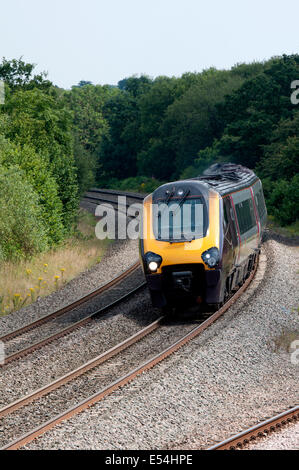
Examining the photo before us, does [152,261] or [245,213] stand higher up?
[245,213]

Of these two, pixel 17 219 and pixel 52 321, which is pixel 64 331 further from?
pixel 17 219

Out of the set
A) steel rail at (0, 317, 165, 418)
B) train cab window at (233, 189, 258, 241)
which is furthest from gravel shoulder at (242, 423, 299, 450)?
train cab window at (233, 189, 258, 241)

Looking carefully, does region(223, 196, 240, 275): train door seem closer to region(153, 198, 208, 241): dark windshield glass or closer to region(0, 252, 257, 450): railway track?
region(153, 198, 208, 241): dark windshield glass

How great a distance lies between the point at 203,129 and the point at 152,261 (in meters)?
53.0

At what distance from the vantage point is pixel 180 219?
50.0 feet

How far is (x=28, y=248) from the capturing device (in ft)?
81.4

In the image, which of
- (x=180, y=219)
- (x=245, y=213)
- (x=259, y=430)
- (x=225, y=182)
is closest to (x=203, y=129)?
(x=245, y=213)

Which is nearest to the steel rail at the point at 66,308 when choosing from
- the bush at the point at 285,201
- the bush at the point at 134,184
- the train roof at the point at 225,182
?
→ the train roof at the point at 225,182

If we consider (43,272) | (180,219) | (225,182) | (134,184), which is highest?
(225,182)

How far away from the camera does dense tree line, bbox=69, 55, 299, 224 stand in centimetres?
4094

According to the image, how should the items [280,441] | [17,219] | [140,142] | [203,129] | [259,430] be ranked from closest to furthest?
[280,441], [259,430], [17,219], [203,129], [140,142]

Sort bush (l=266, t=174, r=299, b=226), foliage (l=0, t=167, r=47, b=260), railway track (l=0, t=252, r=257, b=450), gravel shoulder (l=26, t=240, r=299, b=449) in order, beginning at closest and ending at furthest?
1. gravel shoulder (l=26, t=240, r=299, b=449)
2. railway track (l=0, t=252, r=257, b=450)
3. foliage (l=0, t=167, r=47, b=260)
4. bush (l=266, t=174, r=299, b=226)

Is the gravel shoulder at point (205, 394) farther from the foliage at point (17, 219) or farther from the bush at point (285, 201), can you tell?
the bush at point (285, 201)
